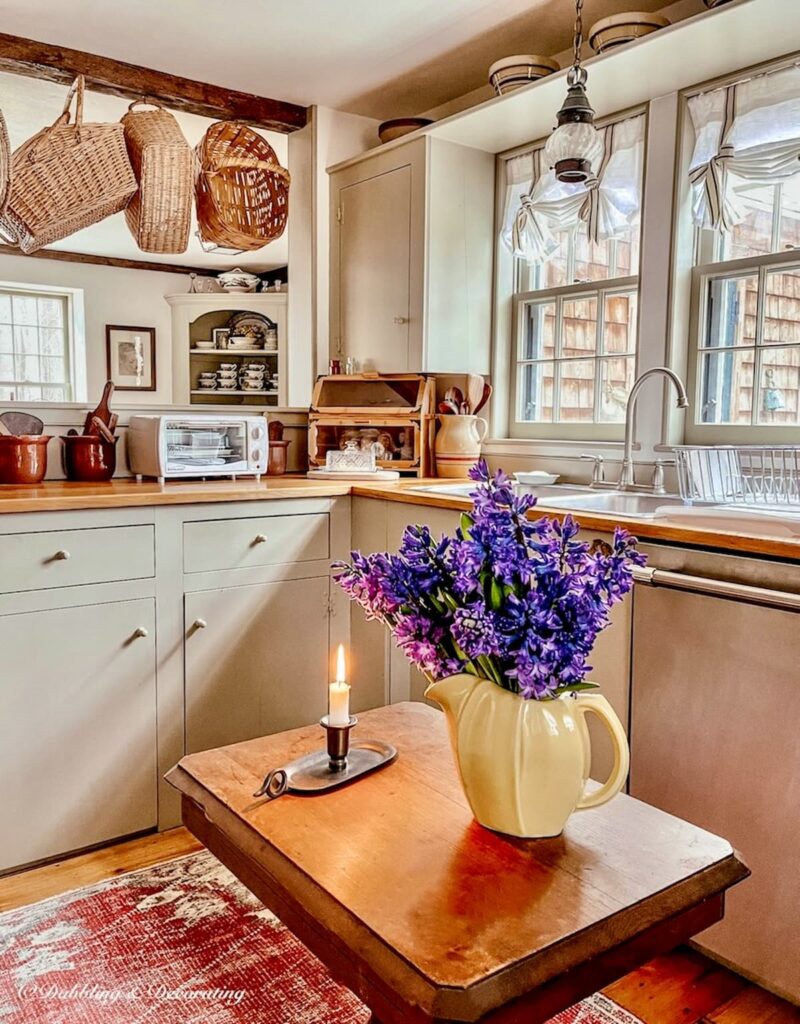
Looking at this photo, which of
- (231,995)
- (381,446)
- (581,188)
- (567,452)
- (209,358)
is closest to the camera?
(231,995)

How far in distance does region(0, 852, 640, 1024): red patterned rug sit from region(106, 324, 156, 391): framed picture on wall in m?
4.80

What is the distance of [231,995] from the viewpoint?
164cm

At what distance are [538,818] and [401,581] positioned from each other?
324 mm

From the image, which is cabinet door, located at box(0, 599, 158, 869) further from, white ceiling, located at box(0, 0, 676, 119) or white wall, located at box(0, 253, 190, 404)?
white wall, located at box(0, 253, 190, 404)

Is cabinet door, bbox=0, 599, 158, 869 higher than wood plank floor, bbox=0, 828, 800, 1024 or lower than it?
higher

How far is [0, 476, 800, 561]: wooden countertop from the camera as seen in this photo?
1.60m

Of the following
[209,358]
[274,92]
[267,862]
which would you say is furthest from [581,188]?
[209,358]

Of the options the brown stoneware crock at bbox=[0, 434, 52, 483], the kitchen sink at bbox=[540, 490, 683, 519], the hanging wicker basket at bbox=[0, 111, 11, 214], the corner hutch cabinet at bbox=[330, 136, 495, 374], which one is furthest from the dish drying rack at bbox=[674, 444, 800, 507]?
the hanging wicker basket at bbox=[0, 111, 11, 214]

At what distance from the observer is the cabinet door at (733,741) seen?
Result: 4.93 feet

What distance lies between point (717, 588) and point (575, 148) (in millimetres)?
1157

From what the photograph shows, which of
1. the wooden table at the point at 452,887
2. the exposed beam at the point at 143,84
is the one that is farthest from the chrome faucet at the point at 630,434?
the exposed beam at the point at 143,84

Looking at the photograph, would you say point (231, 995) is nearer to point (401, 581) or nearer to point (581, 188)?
point (401, 581)

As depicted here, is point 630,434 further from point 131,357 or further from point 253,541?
point 131,357

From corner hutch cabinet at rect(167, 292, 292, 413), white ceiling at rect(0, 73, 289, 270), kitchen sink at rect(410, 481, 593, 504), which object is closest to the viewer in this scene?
kitchen sink at rect(410, 481, 593, 504)
